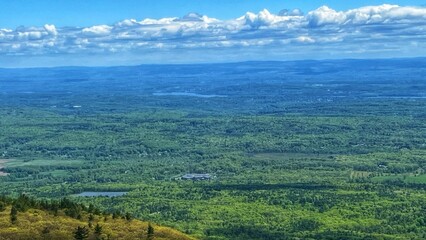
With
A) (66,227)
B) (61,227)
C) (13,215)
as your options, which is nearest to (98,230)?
(66,227)

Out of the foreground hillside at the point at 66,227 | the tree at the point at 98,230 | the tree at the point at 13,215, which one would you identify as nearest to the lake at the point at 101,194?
the foreground hillside at the point at 66,227

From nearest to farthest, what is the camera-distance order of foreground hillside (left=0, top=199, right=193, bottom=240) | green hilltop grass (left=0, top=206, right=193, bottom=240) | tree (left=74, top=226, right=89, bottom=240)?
1. tree (left=74, top=226, right=89, bottom=240)
2. green hilltop grass (left=0, top=206, right=193, bottom=240)
3. foreground hillside (left=0, top=199, right=193, bottom=240)

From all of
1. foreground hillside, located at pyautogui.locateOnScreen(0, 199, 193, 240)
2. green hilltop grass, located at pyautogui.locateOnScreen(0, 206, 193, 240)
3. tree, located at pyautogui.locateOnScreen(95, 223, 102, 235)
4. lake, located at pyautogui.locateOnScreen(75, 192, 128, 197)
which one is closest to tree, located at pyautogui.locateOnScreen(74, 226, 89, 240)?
foreground hillside, located at pyautogui.locateOnScreen(0, 199, 193, 240)

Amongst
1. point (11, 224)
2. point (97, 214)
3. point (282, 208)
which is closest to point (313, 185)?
point (282, 208)

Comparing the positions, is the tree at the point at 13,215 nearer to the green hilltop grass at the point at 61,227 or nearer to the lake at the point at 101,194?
the green hilltop grass at the point at 61,227

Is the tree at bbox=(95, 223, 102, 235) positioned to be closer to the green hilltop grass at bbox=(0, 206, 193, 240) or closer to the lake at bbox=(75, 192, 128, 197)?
the green hilltop grass at bbox=(0, 206, 193, 240)

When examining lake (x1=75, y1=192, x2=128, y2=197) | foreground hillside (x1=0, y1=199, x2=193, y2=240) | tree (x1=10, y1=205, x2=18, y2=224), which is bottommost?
lake (x1=75, y1=192, x2=128, y2=197)

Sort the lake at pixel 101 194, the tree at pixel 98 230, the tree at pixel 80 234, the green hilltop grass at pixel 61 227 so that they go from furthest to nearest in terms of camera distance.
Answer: the lake at pixel 101 194 → the tree at pixel 98 230 → the green hilltop grass at pixel 61 227 → the tree at pixel 80 234

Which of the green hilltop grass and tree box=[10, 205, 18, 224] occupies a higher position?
tree box=[10, 205, 18, 224]

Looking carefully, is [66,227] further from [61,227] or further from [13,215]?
[13,215]
